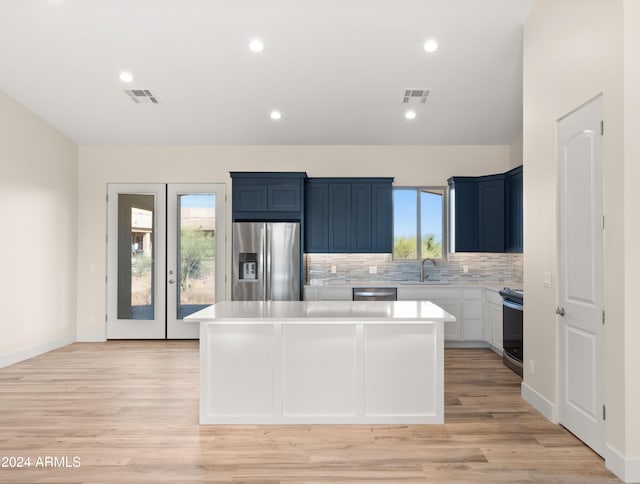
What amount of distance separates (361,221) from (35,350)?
4.68 meters

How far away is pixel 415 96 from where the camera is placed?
5668 millimetres

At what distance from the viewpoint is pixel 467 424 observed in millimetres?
3621

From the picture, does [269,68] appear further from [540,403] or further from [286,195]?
[540,403]

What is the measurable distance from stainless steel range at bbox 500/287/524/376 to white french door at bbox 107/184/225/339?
3.97m

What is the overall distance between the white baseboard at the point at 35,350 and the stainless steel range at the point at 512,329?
5853mm

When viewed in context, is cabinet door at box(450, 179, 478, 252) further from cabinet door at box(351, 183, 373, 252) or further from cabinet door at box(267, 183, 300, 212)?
cabinet door at box(267, 183, 300, 212)

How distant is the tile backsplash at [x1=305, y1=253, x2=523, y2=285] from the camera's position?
7012mm

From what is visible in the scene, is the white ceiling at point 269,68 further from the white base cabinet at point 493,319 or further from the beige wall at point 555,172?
the white base cabinet at point 493,319

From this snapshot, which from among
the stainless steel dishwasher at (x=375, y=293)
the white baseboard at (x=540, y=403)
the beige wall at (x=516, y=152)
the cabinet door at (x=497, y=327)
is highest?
the beige wall at (x=516, y=152)

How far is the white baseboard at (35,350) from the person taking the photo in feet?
18.4

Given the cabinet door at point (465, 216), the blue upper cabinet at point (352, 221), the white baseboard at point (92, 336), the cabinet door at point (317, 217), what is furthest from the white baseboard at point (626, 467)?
the white baseboard at point (92, 336)

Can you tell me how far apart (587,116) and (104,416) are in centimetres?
434

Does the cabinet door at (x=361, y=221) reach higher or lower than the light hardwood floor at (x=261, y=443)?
higher

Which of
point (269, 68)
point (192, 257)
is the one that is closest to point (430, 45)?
point (269, 68)
